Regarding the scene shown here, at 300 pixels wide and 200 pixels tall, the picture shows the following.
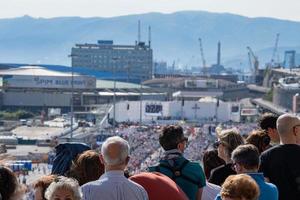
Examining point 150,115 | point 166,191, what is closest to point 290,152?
point 166,191

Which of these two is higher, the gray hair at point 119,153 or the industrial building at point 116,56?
the gray hair at point 119,153

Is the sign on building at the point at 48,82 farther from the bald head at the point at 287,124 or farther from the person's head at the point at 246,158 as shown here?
the person's head at the point at 246,158

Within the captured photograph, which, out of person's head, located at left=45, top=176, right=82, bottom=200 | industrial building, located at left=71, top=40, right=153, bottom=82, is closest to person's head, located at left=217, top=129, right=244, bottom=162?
person's head, located at left=45, top=176, right=82, bottom=200

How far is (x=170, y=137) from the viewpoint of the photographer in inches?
250

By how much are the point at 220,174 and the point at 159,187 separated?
2.74 feet

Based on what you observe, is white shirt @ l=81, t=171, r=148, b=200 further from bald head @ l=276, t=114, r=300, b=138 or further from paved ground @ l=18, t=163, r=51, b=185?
paved ground @ l=18, t=163, r=51, b=185

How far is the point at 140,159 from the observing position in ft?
126

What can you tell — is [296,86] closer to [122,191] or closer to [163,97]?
[163,97]

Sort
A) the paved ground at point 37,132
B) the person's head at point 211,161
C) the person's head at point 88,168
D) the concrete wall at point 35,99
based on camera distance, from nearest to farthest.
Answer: the person's head at point 88,168 < the person's head at point 211,161 < the paved ground at point 37,132 < the concrete wall at point 35,99

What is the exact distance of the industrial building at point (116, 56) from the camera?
152m

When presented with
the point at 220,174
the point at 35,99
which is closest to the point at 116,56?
the point at 35,99

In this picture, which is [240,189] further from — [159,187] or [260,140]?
[260,140]

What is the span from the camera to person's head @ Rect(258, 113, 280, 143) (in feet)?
23.4

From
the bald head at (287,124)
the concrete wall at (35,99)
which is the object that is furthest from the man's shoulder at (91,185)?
the concrete wall at (35,99)
